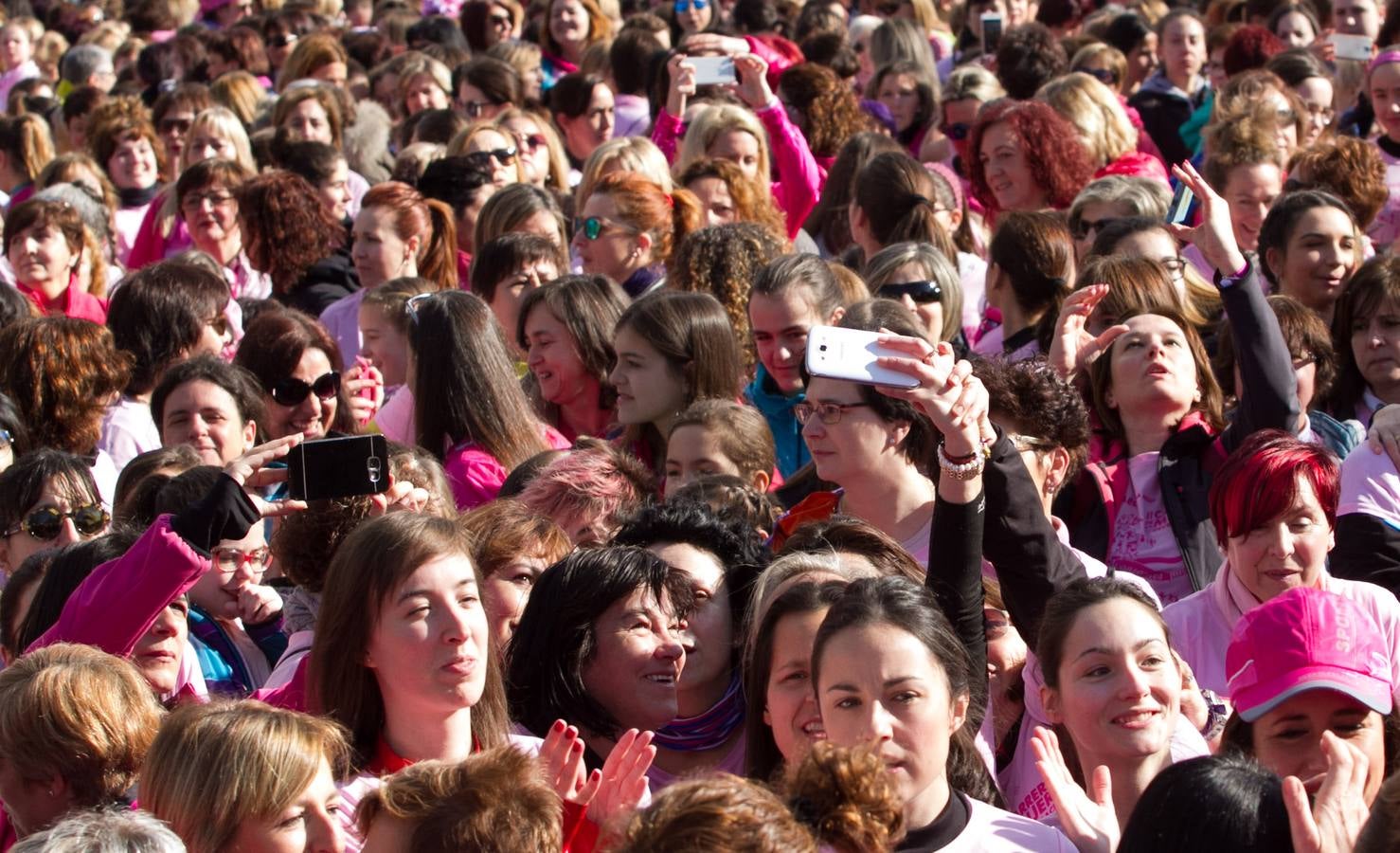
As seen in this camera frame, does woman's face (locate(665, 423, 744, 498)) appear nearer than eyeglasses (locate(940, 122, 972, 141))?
Yes

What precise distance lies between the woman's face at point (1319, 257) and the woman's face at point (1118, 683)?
9.61ft

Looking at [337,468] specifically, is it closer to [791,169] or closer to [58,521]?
[58,521]

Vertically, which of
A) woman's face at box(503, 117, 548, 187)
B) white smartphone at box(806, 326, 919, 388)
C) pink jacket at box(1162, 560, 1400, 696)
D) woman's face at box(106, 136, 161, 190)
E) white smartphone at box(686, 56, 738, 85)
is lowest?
woman's face at box(106, 136, 161, 190)

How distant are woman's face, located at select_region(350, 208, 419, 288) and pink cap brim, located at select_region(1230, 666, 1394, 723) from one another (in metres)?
5.01

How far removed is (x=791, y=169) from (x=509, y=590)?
470 centimetres

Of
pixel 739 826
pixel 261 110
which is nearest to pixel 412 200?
pixel 261 110

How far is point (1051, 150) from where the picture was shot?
809 cm

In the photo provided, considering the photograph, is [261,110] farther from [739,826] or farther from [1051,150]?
[739,826]

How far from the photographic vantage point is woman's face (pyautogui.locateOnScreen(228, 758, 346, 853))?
3574mm

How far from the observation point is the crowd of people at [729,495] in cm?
365

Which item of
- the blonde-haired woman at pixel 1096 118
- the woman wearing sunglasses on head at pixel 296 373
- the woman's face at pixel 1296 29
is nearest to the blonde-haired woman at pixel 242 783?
the woman wearing sunglasses on head at pixel 296 373

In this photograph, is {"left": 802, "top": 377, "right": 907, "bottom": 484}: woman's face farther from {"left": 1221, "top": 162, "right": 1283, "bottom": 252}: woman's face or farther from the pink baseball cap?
{"left": 1221, "top": 162, "right": 1283, "bottom": 252}: woman's face

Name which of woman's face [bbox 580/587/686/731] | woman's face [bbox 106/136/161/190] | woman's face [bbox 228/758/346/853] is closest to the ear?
woman's face [bbox 580/587/686/731]

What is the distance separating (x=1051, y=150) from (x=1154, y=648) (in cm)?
434
